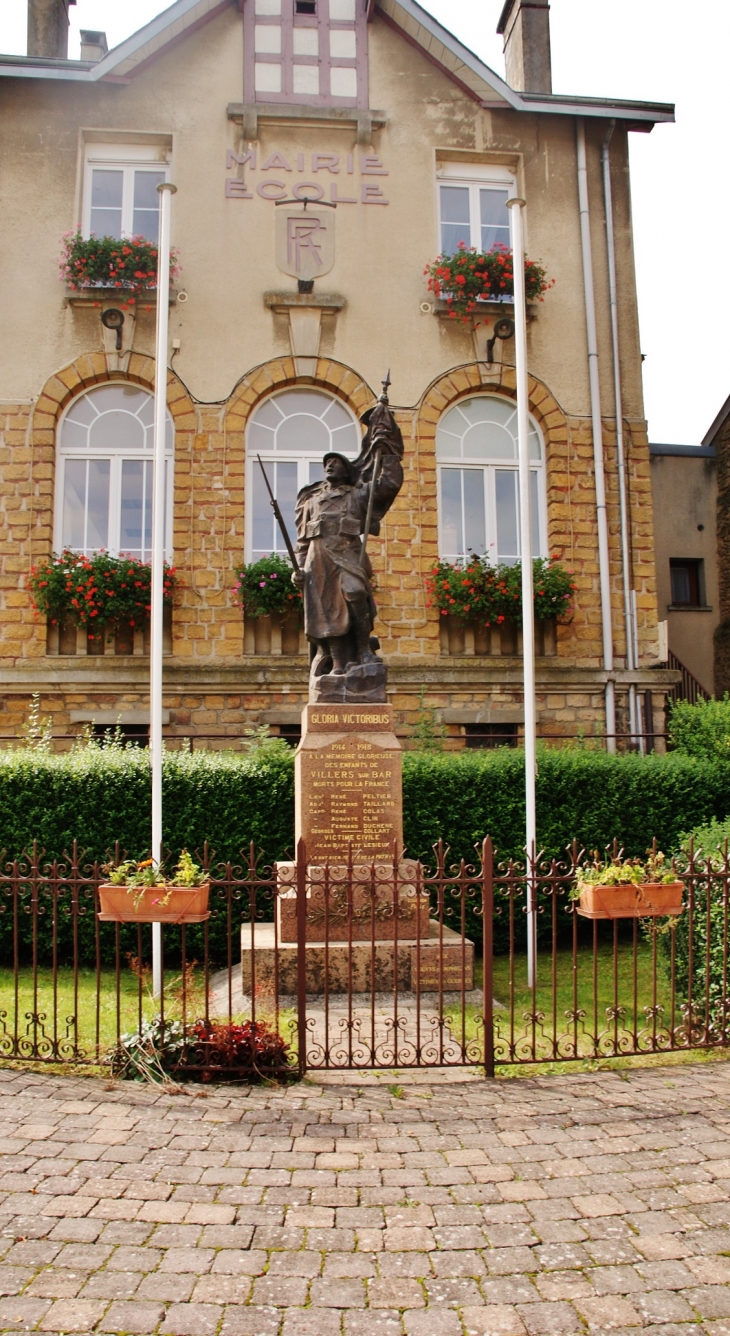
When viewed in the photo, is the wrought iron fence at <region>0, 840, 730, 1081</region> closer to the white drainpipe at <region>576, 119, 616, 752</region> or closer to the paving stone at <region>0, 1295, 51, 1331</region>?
the paving stone at <region>0, 1295, 51, 1331</region>

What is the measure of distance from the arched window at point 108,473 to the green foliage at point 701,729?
7184 mm

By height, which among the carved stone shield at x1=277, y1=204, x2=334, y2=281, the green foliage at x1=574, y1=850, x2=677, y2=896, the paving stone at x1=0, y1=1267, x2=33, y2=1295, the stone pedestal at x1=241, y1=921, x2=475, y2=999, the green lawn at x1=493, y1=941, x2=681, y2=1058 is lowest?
the paving stone at x1=0, y1=1267, x2=33, y2=1295

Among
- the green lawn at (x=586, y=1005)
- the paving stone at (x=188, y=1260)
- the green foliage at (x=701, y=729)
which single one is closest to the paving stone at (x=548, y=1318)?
the paving stone at (x=188, y=1260)

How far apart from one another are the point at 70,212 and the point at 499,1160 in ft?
44.4

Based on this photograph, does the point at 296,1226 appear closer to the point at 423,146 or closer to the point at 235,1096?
the point at 235,1096

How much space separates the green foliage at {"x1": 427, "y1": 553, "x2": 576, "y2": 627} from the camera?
13.4 metres

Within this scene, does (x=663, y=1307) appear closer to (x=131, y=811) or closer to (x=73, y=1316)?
(x=73, y=1316)

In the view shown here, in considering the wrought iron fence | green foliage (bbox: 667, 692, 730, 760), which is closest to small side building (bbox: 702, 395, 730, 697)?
green foliage (bbox: 667, 692, 730, 760)

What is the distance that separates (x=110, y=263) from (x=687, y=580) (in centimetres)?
1217

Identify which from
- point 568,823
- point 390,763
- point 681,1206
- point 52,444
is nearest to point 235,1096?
point 681,1206

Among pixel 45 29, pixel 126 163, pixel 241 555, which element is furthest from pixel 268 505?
pixel 45 29

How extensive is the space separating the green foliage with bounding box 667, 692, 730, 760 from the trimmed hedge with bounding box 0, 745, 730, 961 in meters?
1.05

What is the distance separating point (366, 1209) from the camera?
4.03 m

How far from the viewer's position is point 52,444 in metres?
13.5
